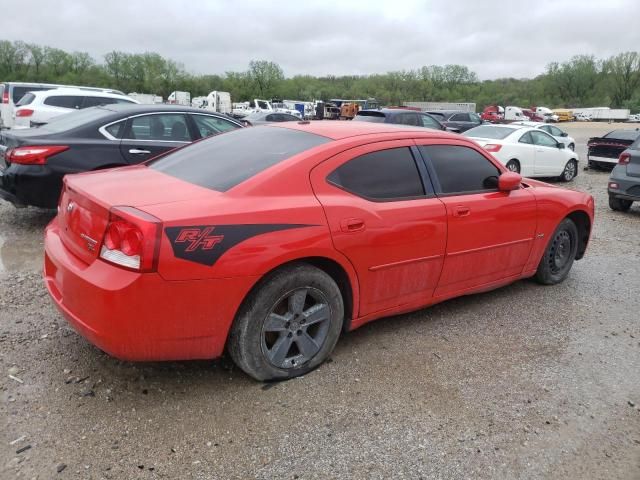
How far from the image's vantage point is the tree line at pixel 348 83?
270 feet

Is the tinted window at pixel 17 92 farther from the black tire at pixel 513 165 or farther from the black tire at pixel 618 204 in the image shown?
the black tire at pixel 618 204

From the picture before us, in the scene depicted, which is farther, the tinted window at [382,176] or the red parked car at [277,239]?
the tinted window at [382,176]

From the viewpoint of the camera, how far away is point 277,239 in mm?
2879

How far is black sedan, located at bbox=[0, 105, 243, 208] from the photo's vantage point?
18.5ft

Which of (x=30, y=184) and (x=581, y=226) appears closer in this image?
(x=581, y=226)

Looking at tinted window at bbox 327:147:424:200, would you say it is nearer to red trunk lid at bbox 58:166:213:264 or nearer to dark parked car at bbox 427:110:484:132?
red trunk lid at bbox 58:166:213:264

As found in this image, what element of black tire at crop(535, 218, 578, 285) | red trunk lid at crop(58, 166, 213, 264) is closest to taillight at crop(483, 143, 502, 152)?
black tire at crop(535, 218, 578, 285)

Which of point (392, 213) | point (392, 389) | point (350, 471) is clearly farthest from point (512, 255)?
point (350, 471)

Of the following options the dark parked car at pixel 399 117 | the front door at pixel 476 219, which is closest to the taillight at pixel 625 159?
the front door at pixel 476 219

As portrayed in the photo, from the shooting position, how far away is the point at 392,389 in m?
3.14

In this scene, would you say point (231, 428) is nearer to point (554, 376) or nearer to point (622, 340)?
point (554, 376)

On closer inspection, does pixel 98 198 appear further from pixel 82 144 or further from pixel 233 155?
pixel 82 144

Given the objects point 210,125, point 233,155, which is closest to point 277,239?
point 233,155

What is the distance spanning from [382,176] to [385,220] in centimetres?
34
